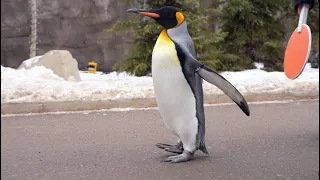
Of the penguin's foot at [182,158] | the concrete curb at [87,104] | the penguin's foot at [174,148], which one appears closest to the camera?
the penguin's foot at [182,158]

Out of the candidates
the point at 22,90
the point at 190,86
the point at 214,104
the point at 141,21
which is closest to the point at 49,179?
the point at 190,86

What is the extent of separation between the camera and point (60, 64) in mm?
8078

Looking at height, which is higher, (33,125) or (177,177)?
(177,177)

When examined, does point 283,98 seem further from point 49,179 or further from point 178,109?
point 49,179

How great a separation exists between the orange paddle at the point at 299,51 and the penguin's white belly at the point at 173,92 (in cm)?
72

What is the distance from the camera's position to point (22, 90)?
19.3 feet

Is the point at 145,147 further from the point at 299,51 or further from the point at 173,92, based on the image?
the point at 299,51

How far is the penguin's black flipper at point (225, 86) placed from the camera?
297cm

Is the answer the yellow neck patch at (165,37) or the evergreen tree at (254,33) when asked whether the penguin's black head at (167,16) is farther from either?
the evergreen tree at (254,33)

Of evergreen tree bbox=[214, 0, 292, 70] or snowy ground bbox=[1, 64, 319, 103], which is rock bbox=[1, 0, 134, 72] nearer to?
evergreen tree bbox=[214, 0, 292, 70]

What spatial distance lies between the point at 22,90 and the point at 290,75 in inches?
155

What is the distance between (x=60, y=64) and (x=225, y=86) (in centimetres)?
555

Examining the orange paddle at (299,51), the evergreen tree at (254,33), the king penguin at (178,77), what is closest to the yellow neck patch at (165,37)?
the king penguin at (178,77)

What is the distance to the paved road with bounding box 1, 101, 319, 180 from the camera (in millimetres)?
3178
